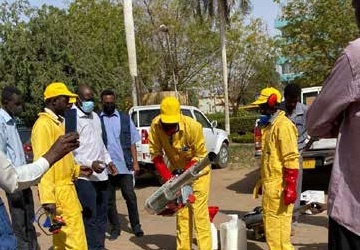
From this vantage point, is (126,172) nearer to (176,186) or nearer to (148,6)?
(176,186)

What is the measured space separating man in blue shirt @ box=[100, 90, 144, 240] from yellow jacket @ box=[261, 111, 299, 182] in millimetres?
2444

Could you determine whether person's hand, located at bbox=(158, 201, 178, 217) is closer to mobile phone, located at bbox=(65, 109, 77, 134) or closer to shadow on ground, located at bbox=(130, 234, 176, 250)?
shadow on ground, located at bbox=(130, 234, 176, 250)

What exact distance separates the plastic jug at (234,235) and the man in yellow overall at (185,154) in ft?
1.34

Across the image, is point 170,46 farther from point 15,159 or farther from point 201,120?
point 15,159

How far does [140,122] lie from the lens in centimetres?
1081

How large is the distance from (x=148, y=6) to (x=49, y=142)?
965 inches

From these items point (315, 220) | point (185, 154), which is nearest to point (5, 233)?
point (185, 154)

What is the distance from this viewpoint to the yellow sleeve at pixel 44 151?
3.85 meters

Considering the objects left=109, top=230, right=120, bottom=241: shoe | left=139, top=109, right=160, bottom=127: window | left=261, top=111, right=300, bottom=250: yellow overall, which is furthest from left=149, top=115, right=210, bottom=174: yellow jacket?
left=139, top=109, right=160, bottom=127: window

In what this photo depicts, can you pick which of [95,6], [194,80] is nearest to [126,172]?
[95,6]

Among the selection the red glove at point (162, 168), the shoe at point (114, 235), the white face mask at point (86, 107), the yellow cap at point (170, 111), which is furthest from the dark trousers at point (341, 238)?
the shoe at point (114, 235)

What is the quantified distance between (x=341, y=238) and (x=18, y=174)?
1.73 m

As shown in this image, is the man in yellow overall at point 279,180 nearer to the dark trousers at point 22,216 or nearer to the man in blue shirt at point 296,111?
the man in blue shirt at point 296,111

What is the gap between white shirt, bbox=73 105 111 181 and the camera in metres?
5.34
